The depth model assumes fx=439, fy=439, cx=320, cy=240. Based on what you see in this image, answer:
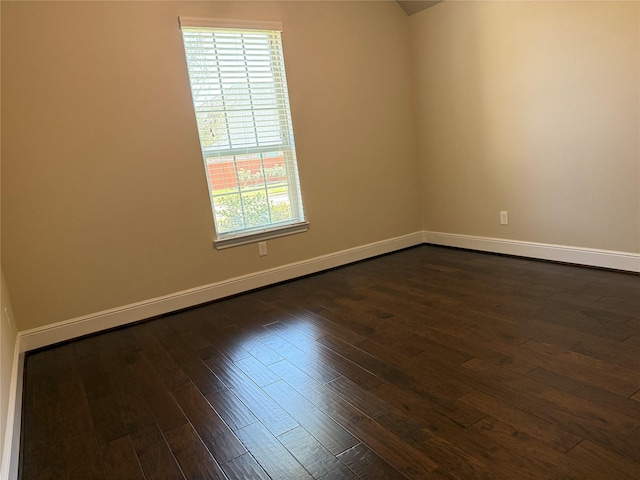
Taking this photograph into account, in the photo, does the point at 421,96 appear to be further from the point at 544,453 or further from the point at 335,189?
the point at 544,453

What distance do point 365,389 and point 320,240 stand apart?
2.13 meters

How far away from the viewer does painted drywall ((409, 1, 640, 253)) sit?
2.97 meters

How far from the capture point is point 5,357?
213cm

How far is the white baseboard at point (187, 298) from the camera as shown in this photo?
2955 mm

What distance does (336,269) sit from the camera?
4.09 meters

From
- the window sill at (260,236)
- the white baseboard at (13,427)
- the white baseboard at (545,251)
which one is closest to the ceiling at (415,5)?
the white baseboard at (545,251)

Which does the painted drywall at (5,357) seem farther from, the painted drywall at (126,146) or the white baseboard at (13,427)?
the painted drywall at (126,146)

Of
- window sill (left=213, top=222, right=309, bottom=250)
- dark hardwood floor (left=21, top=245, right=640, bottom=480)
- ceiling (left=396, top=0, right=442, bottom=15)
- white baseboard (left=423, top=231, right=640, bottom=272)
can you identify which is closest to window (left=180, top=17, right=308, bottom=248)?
window sill (left=213, top=222, right=309, bottom=250)

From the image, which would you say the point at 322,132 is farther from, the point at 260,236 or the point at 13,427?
the point at 13,427

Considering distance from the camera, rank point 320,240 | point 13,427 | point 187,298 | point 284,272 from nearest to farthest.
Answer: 1. point 13,427
2. point 187,298
3. point 284,272
4. point 320,240

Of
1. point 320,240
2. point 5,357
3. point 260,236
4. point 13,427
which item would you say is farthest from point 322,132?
point 13,427

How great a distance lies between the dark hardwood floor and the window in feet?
2.60

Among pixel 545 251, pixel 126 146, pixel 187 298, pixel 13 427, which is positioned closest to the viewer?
pixel 13 427

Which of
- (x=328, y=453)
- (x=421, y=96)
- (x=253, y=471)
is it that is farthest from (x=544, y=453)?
(x=421, y=96)
